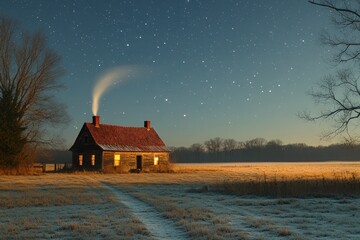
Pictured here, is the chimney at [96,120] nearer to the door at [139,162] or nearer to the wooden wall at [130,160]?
the wooden wall at [130,160]

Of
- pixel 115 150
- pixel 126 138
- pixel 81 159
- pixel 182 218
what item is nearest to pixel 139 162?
pixel 126 138

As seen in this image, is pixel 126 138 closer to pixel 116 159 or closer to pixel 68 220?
pixel 116 159

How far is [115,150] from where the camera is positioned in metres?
50.3

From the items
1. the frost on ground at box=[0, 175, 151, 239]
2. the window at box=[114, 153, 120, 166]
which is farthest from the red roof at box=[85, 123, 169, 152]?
the frost on ground at box=[0, 175, 151, 239]

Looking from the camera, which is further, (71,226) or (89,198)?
(89,198)

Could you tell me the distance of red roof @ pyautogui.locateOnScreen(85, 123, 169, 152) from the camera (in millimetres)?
51375

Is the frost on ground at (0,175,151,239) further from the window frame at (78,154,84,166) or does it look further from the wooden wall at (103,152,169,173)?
the window frame at (78,154,84,166)

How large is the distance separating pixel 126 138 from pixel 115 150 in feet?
16.6

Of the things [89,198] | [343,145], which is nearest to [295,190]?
[343,145]

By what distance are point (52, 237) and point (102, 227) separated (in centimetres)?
158

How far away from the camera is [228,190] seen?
68.4ft

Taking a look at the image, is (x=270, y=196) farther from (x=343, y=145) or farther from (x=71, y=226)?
(x=71, y=226)

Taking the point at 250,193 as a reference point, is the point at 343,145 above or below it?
above

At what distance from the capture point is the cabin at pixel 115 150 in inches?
1950
